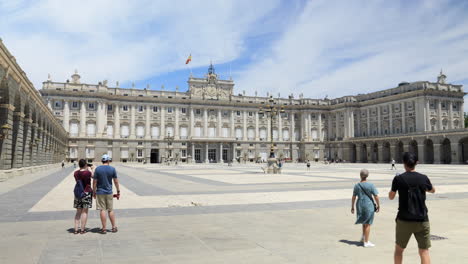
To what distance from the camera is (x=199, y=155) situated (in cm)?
8056

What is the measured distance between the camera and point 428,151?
6825 centimetres

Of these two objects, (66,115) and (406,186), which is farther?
(66,115)

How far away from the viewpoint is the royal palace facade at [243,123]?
6812cm

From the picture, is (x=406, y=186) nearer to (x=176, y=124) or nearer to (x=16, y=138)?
(x=16, y=138)

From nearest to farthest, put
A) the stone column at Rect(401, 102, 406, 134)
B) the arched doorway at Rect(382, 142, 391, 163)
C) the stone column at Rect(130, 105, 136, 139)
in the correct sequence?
the stone column at Rect(401, 102, 406, 134), the arched doorway at Rect(382, 142, 391, 163), the stone column at Rect(130, 105, 136, 139)

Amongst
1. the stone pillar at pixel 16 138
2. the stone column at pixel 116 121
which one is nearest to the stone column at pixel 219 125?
the stone column at pixel 116 121

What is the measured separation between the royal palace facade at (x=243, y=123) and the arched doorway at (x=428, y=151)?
32 centimetres

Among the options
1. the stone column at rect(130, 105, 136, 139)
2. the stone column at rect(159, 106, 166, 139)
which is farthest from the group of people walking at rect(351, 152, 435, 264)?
the stone column at rect(159, 106, 166, 139)

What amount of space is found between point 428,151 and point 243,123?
126ft

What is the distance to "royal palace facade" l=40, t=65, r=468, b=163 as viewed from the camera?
6812 cm

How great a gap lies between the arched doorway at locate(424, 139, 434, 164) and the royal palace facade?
1.05 feet

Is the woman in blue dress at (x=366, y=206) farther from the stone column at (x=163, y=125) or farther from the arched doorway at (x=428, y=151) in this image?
the stone column at (x=163, y=125)

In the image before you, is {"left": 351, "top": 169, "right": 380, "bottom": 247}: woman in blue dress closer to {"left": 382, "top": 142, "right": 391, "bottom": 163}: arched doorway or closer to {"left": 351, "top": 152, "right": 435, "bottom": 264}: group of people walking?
{"left": 351, "top": 152, "right": 435, "bottom": 264}: group of people walking

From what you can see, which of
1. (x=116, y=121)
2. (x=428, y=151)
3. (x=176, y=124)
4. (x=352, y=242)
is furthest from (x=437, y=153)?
(x=352, y=242)
